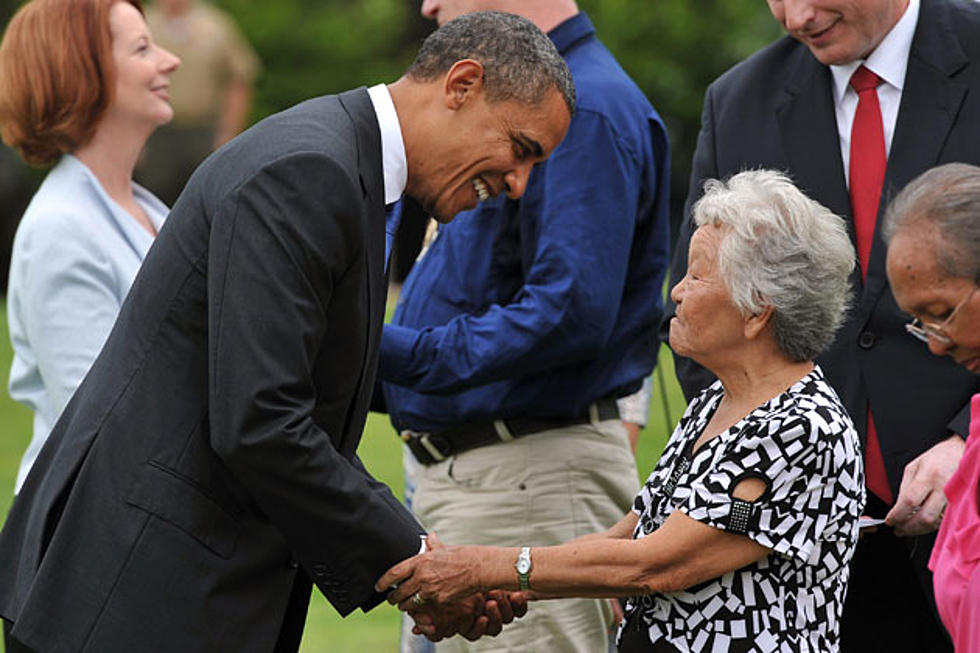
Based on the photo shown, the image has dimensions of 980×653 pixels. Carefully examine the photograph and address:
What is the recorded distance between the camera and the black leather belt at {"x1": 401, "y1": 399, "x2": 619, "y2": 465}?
4336 mm

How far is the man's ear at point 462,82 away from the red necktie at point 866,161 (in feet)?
3.76

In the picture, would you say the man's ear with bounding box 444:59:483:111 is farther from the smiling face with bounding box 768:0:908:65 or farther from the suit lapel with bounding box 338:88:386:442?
the smiling face with bounding box 768:0:908:65

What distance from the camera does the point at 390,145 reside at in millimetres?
3281

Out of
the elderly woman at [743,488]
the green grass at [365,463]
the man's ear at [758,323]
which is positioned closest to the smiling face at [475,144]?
the elderly woman at [743,488]

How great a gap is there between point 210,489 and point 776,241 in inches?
51.4

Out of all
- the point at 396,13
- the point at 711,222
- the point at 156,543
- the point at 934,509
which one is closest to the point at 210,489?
the point at 156,543

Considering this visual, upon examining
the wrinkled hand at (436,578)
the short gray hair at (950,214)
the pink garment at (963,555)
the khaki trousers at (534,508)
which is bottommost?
the khaki trousers at (534,508)

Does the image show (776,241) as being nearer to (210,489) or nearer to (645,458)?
(210,489)

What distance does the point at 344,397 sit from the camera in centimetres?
327

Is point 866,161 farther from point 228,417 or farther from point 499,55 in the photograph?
point 228,417

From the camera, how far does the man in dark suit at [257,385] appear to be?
118 inches

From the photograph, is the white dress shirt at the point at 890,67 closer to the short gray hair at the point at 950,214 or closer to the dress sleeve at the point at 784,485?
the short gray hair at the point at 950,214

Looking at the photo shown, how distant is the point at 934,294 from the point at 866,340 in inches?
31.8

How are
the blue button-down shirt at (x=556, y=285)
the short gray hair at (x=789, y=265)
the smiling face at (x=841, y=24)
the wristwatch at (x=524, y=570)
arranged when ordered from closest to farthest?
the short gray hair at (x=789, y=265) → the wristwatch at (x=524, y=570) → the smiling face at (x=841, y=24) → the blue button-down shirt at (x=556, y=285)
